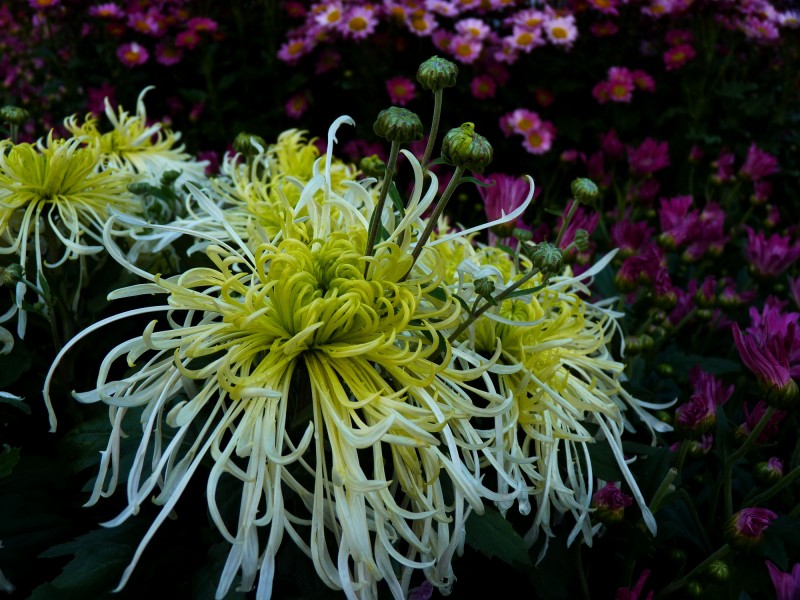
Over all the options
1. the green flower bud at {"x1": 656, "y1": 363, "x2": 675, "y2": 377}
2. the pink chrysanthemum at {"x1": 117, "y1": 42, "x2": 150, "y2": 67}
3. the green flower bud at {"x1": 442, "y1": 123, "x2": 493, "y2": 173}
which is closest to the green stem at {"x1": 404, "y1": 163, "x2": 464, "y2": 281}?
the green flower bud at {"x1": 442, "y1": 123, "x2": 493, "y2": 173}

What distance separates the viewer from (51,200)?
0.90 m

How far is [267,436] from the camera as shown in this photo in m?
0.58

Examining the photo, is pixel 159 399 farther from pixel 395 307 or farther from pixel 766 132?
pixel 766 132

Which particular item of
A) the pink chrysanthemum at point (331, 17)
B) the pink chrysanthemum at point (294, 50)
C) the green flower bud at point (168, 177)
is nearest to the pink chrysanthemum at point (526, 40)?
the pink chrysanthemum at point (331, 17)

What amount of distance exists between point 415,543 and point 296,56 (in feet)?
6.63

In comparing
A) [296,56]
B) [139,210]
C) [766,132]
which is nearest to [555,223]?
[296,56]

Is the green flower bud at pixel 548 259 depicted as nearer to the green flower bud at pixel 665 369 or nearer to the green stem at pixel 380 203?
the green stem at pixel 380 203

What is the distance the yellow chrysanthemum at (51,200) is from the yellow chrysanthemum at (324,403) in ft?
0.88

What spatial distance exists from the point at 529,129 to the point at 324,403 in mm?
1810

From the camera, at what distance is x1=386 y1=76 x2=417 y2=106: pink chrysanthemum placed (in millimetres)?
2227

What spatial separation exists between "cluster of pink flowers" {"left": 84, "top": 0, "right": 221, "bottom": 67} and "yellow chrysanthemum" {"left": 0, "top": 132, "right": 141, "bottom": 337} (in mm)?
1541

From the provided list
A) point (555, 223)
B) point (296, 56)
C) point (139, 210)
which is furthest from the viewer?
point (296, 56)

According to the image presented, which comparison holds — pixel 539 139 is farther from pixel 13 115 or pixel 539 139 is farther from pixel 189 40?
pixel 13 115

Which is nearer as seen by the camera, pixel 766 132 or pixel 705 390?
pixel 705 390
